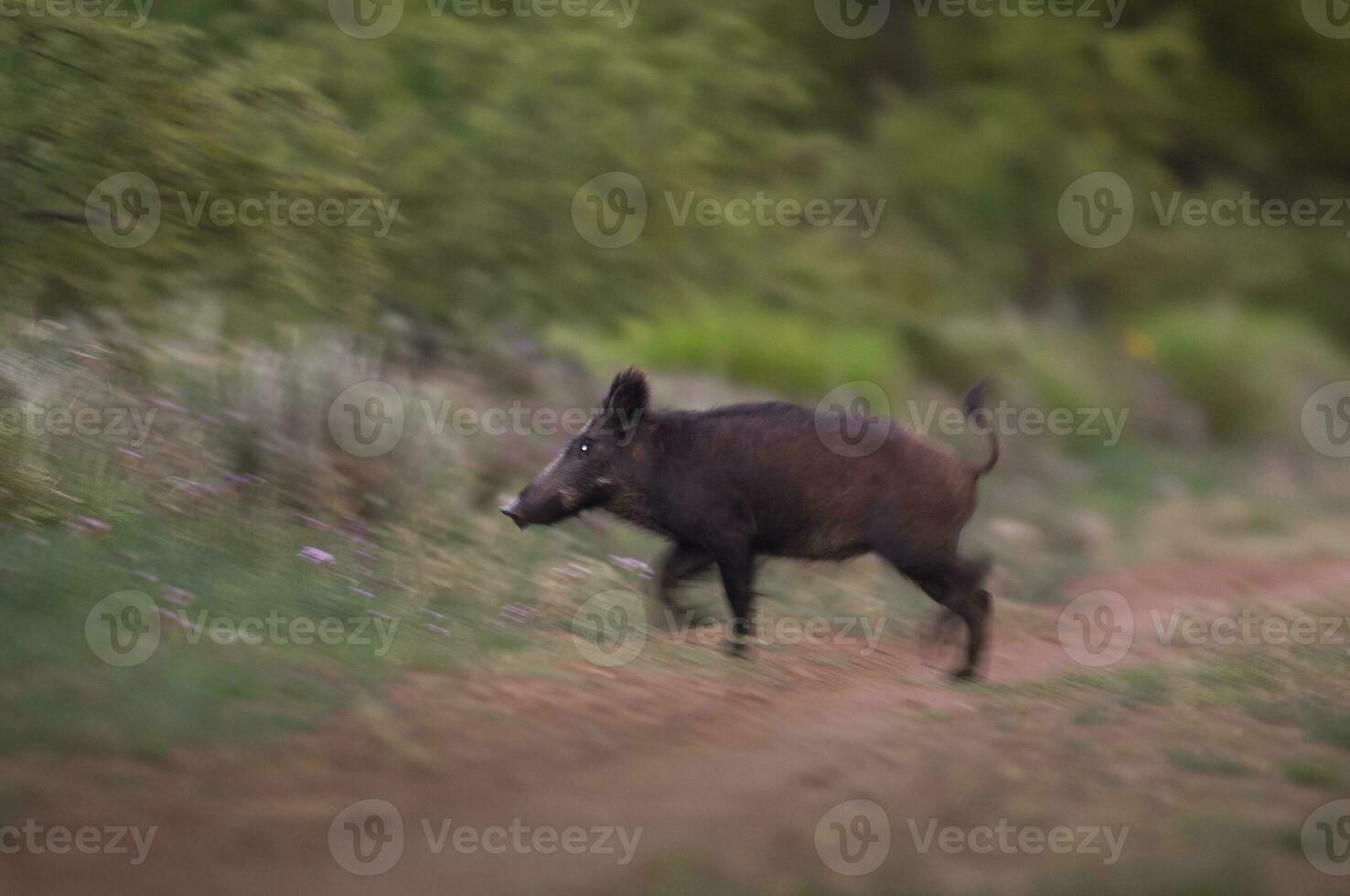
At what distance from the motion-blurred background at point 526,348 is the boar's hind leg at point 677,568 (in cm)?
74

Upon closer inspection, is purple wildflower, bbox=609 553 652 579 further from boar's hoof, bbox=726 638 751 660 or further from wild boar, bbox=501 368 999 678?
boar's hoof, bbox=726 638 751 660

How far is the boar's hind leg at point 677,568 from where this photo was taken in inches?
357

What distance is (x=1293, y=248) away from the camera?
27.4m

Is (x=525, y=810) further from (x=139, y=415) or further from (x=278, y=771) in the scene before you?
(x=139, y=415)

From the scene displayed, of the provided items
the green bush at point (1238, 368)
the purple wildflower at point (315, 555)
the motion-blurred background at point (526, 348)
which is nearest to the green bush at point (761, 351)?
the motion-blurred background at point (526, 348)

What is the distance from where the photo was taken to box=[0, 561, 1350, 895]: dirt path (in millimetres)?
4973

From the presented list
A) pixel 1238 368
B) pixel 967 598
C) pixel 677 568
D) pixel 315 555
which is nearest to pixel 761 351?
pixel 1238 368

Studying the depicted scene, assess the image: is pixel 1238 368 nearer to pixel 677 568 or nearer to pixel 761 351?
pixel 761 351

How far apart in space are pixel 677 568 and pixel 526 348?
604cm

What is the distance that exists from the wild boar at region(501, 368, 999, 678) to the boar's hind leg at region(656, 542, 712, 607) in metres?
0.02

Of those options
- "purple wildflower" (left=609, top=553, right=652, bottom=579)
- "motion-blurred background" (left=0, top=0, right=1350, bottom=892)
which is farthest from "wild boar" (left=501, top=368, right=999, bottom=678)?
"purple wildflower" (left=609, top=553, right=652, bottom=579)

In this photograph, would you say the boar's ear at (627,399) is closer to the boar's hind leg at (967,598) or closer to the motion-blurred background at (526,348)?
the motion-blurred background at (526,348)

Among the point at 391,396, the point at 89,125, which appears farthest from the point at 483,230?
the point at 89,125

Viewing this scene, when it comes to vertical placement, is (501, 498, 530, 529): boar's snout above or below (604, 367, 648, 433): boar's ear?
below
